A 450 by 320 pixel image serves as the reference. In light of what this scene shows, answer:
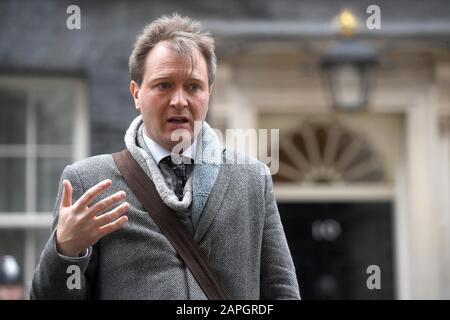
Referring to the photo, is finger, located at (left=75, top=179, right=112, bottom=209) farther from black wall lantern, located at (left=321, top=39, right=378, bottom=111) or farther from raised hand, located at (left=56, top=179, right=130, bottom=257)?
A: black wall lantern, located at (left=321, top=39, right=378, bottom=111)

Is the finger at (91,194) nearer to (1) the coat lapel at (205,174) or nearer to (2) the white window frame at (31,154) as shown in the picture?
(1) the coat lapel at (205,174)

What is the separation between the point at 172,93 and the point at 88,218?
449mm

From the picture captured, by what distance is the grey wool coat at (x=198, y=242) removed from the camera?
2.95m

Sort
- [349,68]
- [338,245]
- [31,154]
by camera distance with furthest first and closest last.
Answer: [338,245] < [31,154] < [349,68]

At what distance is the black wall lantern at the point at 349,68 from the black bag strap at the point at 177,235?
5401 mm

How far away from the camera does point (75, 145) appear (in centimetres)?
967

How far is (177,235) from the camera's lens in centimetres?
298

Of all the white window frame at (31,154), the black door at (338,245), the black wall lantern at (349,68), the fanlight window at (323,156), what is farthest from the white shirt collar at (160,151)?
the black door at (338,245)

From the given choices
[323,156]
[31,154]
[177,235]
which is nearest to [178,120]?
[177,235]

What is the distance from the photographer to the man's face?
303cm

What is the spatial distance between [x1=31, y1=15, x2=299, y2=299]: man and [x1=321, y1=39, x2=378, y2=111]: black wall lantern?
17.3 feet

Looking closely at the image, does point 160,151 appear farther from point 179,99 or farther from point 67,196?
point 67,196

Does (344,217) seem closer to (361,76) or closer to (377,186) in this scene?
(377,186)
